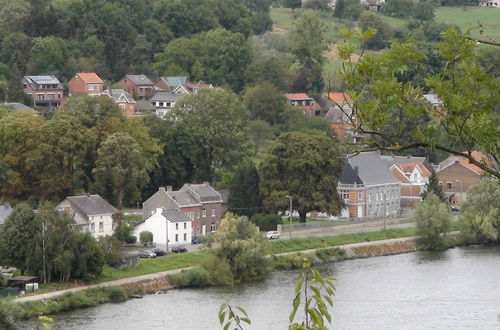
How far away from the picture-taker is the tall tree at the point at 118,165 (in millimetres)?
47375

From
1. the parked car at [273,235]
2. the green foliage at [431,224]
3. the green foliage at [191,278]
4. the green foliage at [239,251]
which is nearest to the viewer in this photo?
the green foliage at [191,278]

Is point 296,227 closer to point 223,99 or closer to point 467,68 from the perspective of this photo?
point 223,99

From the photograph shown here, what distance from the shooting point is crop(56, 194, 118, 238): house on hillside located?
145 ft

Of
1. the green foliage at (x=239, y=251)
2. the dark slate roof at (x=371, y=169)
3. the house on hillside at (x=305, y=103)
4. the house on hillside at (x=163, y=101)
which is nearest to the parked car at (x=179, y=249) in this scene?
the green foliage at (x=239, y=251)

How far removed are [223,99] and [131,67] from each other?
2061 cm

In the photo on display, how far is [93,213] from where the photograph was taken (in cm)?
4441

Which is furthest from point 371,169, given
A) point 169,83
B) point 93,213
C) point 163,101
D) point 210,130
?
point 169,83

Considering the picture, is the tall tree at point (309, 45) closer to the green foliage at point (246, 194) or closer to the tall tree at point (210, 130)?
the tall tree at point (210, 130)

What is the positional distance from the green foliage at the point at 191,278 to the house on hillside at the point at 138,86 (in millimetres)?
31350

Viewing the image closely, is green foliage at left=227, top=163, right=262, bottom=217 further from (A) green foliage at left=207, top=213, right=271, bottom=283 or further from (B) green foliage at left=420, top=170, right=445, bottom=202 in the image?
(B) green foliage at left=420, top=170, right=445, bottom=202

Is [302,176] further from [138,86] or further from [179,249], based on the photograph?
[138,86]

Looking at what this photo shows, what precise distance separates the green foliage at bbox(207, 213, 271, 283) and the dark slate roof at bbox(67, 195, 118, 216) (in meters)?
5.32

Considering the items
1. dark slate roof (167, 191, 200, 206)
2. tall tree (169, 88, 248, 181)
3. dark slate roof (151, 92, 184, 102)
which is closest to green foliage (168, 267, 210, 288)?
dark slate roof (167, 191, 200, 206)

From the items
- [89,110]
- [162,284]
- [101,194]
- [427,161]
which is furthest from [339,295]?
[427,161]
